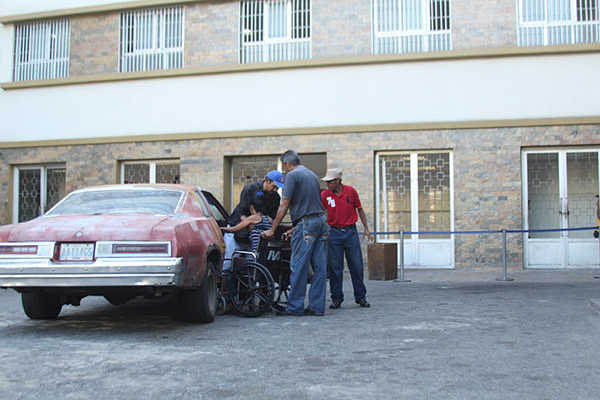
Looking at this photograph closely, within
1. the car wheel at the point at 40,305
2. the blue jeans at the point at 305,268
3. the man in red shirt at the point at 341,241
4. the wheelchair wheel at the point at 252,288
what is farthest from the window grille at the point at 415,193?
the car wheel at the point at 40,305

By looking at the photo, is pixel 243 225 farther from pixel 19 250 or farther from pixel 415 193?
pixel 415 193

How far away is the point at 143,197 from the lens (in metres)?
6.71

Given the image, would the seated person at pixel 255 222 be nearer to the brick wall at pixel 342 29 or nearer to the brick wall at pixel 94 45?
the brick wall at pixel 342 29

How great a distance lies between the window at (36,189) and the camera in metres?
15.9

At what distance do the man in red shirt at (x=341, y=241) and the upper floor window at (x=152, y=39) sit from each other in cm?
846

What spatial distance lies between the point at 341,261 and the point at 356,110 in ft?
21.9

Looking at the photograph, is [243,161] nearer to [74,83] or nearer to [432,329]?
[74,83]

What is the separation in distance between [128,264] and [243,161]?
371 inches

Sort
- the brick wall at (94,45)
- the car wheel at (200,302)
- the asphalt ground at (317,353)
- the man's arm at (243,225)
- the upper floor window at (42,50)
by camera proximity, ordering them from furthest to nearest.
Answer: the upper floor window at (42,50) → the brick wall at (94,45) → the man's arm at (243,225) → the car wheel at (200,302) → the asphalt ground at (317,353)

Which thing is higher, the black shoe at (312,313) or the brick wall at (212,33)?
the brick wall at (212,33)

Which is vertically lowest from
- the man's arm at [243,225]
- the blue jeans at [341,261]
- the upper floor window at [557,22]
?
the blue jeans at [341,261]

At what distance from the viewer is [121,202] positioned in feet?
21.7

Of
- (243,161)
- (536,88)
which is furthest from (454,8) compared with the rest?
(243,161)

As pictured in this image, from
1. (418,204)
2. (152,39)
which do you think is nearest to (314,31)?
(152,39)
